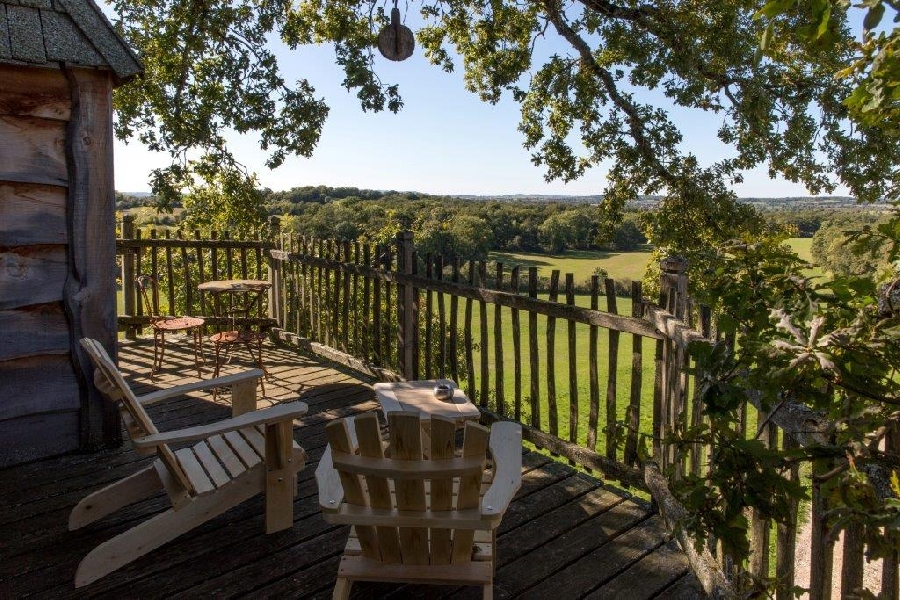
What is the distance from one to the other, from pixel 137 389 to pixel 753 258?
19.1ft

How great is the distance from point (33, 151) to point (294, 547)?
9.49 ft

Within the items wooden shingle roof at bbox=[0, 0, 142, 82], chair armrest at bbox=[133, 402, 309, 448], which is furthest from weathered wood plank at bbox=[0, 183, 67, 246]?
chair armrest at bbox=[133, 402, 309, 448]

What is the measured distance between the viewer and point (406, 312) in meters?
5.88

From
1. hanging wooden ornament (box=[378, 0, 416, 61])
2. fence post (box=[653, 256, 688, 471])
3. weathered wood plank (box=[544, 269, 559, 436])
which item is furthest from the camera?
hanging wooden ornament (box=[378, 0, 416, 61])

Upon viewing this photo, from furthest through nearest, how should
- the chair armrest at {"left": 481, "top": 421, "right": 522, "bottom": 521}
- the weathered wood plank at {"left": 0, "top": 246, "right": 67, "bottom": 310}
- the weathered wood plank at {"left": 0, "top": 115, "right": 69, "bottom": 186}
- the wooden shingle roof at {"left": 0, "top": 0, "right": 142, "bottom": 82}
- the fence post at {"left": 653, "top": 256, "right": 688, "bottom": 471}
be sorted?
1. the weathered wood plank at {"left": 0, "top": 246, "right": 67, "bottom": 310}
2. the weathered wood plank at {"left": 0, "top": 115, "right": 69, "bottom": 186}
3. the wooden shingle roof at {"left": 0, "top": 0, "right": 142, "bottom": 82}
4. the fence post at {"left": 653, "top": 256, "right": 688, "bottom": 471}
5. the chair armrest at {"left": 481, "top": 421, "right": 522, "bottom": 521}

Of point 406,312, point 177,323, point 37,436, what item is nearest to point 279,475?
point 37,436

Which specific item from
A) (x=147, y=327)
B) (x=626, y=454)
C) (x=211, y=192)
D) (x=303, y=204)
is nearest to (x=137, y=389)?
(x=147, y=327)

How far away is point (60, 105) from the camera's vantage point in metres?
3.94

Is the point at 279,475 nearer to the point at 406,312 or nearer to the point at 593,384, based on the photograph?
the point at 593,384

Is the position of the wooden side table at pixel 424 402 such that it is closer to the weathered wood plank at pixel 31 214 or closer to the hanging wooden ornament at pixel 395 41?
the weathered wood plank at pixel 31 214

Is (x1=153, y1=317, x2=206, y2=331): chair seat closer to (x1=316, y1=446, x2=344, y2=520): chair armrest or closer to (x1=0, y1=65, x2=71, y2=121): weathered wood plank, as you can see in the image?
(x1=0, y1=65, x2=71, y2=121): weathered wood plank

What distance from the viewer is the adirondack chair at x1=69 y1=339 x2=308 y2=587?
293 cm

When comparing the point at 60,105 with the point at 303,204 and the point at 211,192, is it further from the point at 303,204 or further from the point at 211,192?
the point at 303,204

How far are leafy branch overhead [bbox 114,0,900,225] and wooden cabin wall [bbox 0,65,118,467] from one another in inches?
184
